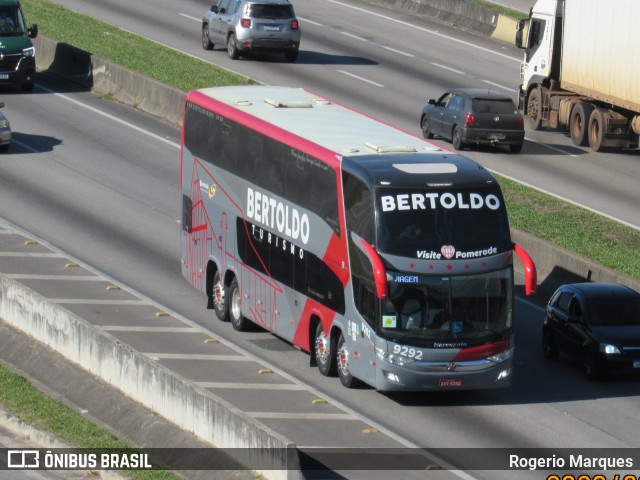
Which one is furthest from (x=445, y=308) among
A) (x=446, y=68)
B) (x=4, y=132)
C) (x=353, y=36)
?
(x=353, y=36)

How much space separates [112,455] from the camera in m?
18.6

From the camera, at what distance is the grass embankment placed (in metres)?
20.3

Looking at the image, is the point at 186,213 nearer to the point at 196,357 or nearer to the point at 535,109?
the point at 196,357

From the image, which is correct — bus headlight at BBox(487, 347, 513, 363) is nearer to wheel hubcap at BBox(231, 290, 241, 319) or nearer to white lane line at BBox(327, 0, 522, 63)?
wheel hubcap at BBox(231, 290, 241, 319)

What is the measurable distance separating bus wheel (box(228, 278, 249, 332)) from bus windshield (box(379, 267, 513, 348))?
4965 millimetres

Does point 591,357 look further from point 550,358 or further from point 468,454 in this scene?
point 468,454

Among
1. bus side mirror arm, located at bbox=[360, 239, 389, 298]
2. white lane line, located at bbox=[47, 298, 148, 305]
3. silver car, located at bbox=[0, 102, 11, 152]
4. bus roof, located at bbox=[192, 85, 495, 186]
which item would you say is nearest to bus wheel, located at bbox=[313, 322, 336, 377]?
bus side mirror arm, located at bbox=[360, 239, 389, 298]

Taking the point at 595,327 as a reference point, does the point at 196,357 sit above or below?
below

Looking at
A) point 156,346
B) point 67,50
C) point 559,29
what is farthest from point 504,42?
point 156,346

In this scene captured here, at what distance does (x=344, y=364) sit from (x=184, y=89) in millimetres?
21136

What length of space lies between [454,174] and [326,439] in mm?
4815

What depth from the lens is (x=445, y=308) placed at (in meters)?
21.3

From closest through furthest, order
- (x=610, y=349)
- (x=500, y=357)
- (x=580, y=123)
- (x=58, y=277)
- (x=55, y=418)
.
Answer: (x=55, y=418)
(x=500, y=357)
(x=610, y=349)
(x=58, y=277)
(x=580, y=123)

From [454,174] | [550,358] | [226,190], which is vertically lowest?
[550,358]
